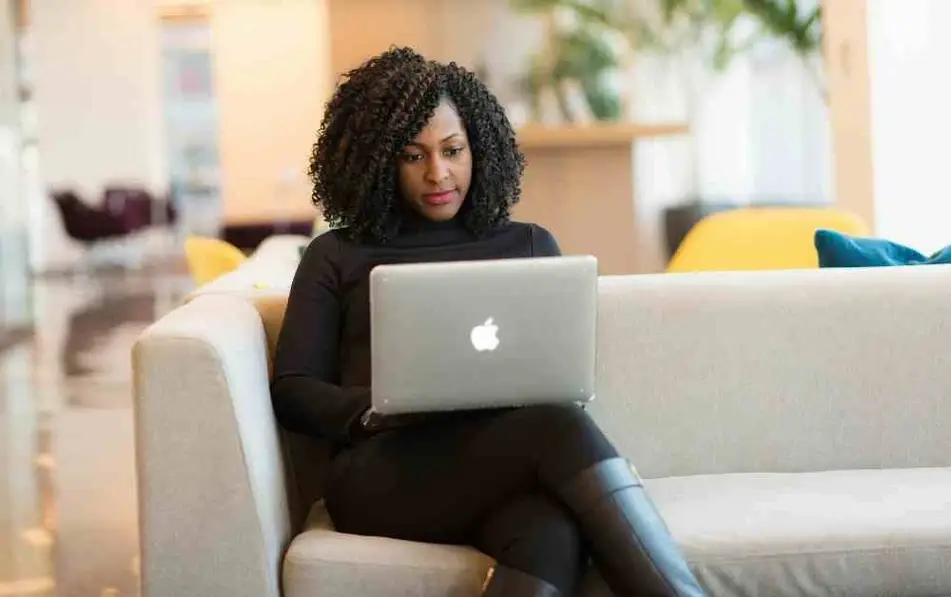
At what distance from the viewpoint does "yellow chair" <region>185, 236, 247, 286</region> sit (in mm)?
3525

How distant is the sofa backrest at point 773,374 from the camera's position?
7.59 feet

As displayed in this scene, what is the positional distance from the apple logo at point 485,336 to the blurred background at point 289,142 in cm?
151

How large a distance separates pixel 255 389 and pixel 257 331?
159 mm

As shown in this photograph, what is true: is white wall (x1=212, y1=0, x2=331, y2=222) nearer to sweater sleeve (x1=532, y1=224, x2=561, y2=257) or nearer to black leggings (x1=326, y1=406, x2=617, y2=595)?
sweater sleeve (x1=532, y1=224, x2=561, y2=257)

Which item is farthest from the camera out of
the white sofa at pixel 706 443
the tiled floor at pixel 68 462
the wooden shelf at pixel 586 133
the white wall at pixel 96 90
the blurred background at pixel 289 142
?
the white wall at pixel 96 90

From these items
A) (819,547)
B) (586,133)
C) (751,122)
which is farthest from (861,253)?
(751,122)

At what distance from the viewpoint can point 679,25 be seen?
767 centimetres

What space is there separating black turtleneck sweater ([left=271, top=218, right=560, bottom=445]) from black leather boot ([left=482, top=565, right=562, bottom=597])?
0.38 metres

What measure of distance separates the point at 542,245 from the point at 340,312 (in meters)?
0.40

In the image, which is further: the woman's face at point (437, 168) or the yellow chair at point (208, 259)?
the yellow chair at point (208, 259)

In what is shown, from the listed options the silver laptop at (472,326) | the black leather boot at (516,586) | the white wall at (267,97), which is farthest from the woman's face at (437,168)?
the white wall at (267,97)

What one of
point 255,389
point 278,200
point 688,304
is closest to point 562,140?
point 688,304

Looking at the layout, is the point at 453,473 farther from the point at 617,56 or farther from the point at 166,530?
the point at 617,56

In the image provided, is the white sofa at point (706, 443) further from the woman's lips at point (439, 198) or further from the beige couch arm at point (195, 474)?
the woman's lips at point (439, 198)
